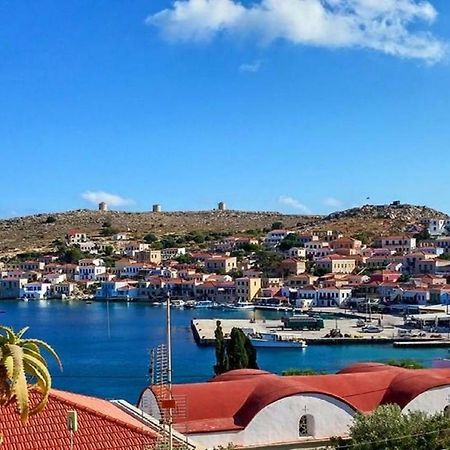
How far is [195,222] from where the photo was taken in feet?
462

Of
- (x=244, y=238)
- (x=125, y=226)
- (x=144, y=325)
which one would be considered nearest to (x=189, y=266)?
(x=244, y=238)

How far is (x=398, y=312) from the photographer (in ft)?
221

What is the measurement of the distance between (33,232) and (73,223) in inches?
290

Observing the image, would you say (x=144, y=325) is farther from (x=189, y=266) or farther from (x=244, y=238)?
(x=244, y=238)

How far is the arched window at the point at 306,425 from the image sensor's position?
14.7m

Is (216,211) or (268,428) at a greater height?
(216,211)

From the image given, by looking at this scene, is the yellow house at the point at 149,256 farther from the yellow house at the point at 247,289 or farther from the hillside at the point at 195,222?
the yellow house at the point at 247,289

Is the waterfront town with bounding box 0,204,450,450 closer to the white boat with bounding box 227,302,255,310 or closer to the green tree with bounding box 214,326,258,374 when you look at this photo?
the white boat with bounding box 227,302,255,310

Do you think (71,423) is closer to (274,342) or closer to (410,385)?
(410,385)

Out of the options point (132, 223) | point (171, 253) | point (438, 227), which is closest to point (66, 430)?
point (171, 253)

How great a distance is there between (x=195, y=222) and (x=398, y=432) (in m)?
128

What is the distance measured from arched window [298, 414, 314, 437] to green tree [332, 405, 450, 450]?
1.45 metres

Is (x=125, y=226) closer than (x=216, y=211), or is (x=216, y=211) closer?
(x=125, y=226)

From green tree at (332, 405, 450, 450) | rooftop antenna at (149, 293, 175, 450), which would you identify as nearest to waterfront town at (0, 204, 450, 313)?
green tree at (332, 405, 450, 450)
